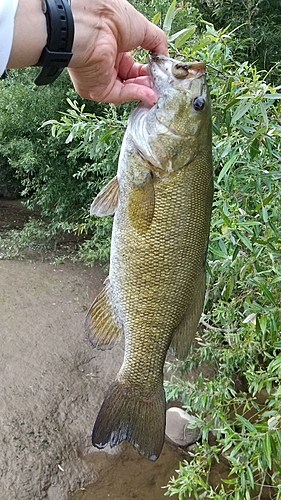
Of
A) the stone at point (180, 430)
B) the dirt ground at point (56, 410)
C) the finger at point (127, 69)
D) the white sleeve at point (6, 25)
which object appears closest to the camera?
the white sleeve at point (6, 25)

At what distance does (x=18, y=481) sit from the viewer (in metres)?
3.13

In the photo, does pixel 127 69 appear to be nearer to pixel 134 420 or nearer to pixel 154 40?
pixel 154 40

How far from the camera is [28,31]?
4.52 feet

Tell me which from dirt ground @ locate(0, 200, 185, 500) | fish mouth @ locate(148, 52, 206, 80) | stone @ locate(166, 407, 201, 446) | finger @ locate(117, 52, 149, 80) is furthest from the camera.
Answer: stone @ locate(166, 407, 201, 446)

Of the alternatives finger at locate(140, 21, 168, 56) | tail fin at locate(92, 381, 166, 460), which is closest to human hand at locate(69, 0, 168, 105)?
finger at locate(140, 21, 168, 56)

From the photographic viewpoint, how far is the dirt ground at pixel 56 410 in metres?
3.22

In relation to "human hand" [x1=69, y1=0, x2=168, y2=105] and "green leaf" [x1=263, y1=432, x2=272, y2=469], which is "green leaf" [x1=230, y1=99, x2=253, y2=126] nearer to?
"human hand" [x1=69, y1=0, x2=168, y2=105]

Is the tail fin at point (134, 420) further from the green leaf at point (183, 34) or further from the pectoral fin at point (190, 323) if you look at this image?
the green leaf at point (183, 34)

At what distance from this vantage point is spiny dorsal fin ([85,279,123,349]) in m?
1.69

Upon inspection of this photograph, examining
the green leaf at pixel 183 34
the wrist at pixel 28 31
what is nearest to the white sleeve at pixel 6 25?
the wrist at pixel 28 31

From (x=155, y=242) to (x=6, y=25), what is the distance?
2.36 feet

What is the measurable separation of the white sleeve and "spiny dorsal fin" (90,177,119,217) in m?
0.48

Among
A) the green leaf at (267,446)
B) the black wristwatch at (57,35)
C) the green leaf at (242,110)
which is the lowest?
the green leaf at (267,446)

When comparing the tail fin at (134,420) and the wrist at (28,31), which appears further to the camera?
the tail fin at (134,420)
